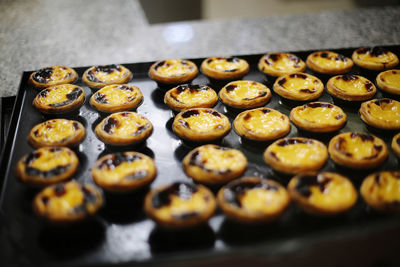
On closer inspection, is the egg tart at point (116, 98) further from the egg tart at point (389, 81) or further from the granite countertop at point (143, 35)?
the egg tart at point (389, 81)

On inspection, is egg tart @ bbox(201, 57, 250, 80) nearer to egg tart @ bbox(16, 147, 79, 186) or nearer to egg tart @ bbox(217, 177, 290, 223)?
egg tart @ bbox(217, 177, 290, 223)

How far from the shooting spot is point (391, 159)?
7.67 ft

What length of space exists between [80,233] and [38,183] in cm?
39

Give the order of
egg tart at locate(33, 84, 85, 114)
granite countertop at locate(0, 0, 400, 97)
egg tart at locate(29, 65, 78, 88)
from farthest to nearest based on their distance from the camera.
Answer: granite countertop at locate(0, 0, 400, 97)
egg tart at locate(29, 65, 78, 88)
egg tart at locate(33, 84, 85, 114)

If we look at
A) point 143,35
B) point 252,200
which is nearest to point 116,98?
point 252,200

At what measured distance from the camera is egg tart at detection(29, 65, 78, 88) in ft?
9.39

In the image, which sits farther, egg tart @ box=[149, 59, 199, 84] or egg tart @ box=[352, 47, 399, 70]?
egg tart @ box=[352, 47, 399, 70]

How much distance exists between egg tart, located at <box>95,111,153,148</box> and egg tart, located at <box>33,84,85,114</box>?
30cm

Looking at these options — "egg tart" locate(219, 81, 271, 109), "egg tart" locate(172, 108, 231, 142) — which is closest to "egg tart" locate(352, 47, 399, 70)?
"egg tart" locate(219, 81, 271, 109)

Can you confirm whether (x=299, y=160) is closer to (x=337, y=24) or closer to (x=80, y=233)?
(x=80, y=233)

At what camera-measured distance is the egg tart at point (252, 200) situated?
1850 mm

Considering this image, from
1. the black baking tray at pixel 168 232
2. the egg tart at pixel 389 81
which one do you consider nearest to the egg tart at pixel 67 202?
the black baking tray at pixel 168 232

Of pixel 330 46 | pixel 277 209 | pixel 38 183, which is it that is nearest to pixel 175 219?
pixel 277 209

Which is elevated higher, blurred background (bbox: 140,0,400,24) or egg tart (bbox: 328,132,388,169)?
egg tart (bbox: 328,132,388,169)
